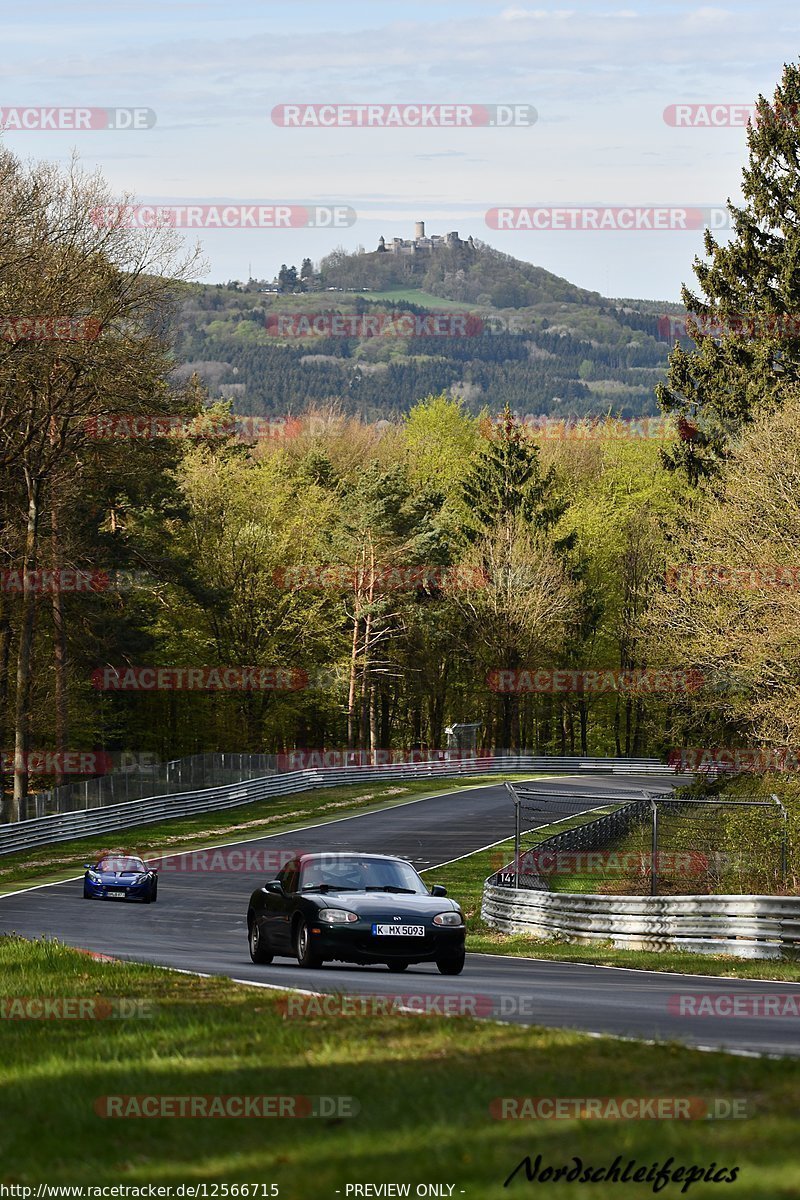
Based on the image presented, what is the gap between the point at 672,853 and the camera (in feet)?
97.9

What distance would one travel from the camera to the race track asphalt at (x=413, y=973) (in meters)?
11.7

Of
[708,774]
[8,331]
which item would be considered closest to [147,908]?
[8,331]

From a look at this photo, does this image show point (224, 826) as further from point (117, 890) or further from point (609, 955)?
point (609, 955)

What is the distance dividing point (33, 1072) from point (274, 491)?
2931 inches

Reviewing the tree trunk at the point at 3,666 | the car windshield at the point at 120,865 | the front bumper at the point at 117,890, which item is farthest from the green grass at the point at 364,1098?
the tree trunk at the point at 3,666

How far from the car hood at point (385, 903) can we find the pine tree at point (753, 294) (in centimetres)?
3356

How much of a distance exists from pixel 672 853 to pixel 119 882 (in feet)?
40.1

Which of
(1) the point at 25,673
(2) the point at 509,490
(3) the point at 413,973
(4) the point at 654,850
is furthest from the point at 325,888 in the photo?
(2) the point at 509,490

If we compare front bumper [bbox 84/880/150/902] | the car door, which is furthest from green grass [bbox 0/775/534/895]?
the car door

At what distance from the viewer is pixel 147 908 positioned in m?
33.0

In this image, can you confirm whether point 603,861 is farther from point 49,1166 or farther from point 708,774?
point 49,1166

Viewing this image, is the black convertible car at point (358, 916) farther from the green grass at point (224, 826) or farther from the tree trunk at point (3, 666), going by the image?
the tree trunk at point (3, 666)

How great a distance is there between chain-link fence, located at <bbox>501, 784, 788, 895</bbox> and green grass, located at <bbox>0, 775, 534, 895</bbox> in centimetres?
1284

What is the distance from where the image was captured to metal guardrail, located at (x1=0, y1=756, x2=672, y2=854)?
154ft
